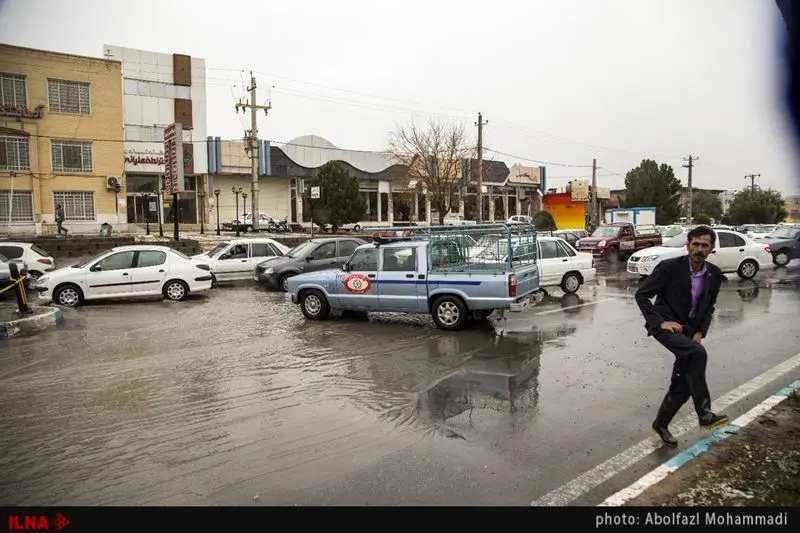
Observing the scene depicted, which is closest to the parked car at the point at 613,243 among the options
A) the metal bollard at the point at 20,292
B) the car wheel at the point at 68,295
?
the car wheel at the point at 68,295

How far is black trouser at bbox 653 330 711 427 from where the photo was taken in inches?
174

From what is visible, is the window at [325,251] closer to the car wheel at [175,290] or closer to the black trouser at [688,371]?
the car wheel at [175,290]

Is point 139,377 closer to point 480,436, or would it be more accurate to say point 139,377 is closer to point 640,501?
point 480,436

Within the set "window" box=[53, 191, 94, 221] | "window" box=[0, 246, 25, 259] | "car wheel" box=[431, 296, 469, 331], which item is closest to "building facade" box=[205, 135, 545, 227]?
"window" box=[53, 191, 94, 221]

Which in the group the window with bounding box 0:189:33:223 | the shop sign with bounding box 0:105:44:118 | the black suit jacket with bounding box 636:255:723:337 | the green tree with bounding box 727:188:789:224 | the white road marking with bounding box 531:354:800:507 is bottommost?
the white road marking with bounding box 531:354:800:507

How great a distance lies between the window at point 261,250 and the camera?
1859 centimetres

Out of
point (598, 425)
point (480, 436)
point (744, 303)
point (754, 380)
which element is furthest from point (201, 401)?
point (744, 303)

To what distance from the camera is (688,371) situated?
14.8 ft

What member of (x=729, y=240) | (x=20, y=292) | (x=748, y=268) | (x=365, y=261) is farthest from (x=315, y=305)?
(x=748, y=268)

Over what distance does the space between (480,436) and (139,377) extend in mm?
4746

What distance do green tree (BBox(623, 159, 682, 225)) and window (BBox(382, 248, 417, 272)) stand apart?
5350cm

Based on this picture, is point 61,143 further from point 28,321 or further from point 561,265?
point 561,265

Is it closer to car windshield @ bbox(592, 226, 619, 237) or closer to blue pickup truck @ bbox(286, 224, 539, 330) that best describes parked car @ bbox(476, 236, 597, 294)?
blue pickup truck @ bbox(286, 224, 539, 330)

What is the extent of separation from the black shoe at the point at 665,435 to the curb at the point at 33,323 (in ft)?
35.4
